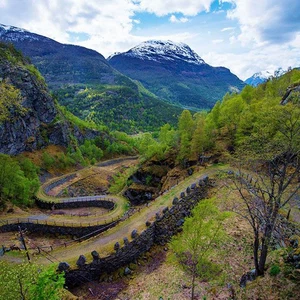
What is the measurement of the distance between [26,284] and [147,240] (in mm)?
15588

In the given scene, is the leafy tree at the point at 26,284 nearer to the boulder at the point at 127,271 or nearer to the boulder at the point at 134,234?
the boulder at the point at 127,271

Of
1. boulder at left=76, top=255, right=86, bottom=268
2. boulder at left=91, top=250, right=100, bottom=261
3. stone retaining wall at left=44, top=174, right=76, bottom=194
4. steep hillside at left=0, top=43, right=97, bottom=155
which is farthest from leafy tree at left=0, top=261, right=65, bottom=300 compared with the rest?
steep hillside at left=0, top=43, right=97, bottom=155

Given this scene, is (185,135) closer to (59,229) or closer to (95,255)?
(59,229)

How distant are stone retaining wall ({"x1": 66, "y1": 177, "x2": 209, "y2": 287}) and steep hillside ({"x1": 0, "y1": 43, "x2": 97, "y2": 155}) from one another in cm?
5972

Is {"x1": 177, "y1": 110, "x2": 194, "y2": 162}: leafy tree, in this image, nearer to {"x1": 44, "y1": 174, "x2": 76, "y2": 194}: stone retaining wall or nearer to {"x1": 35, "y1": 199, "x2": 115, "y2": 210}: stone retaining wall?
{"x1": 35, "y1": 199, "x2": 115, "y2": 210}: stone retaining wall

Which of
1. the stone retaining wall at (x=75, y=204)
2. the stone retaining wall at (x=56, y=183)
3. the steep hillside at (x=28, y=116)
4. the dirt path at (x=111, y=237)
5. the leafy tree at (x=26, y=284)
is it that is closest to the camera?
the leafy tree at (x=26, y=284)

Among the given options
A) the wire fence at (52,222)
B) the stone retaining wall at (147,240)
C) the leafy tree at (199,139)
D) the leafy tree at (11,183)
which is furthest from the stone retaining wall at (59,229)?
the leafy tree at (199,139)

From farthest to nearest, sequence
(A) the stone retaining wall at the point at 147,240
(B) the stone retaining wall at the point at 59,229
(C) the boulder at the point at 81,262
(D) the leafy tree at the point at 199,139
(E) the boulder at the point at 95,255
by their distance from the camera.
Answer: (D) the leafy tree at the point at 199,139, (B) the stone retaining wall at the point at 59,229, (E) the boulder at the point at 95,255, (A) the stone retaining wall at the point at 147,240, (C) the boulder at the point at 81,262

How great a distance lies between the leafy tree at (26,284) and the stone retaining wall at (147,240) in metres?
9.67

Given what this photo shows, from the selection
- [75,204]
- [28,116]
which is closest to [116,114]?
[28,116]

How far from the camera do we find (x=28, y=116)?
82.1m

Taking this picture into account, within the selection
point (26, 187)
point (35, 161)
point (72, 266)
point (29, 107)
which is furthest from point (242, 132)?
point (29, 107)

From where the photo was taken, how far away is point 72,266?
21312mm

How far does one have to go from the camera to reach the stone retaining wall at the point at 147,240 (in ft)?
70.2
